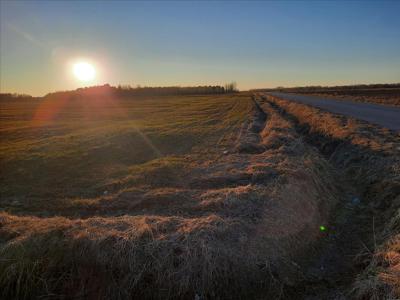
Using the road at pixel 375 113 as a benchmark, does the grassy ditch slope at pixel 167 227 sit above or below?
below

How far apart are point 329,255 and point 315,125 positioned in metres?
12.8

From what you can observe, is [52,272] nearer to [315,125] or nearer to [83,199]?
[83,199]

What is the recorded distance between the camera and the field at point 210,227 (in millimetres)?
4301

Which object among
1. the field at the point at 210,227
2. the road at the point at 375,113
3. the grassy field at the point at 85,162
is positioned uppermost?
the road at the point at 375,113

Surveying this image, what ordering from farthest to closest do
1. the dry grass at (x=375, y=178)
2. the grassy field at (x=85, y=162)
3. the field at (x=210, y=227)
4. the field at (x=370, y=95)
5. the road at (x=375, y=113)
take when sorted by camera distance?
the field at (x=370, y=95) < the road at (x=375, y=113) < the grassy field at (x=85, y=162) < the field at (x=210, y=227) < the dry grass at (x=375, y=178)

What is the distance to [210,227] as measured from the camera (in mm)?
5098

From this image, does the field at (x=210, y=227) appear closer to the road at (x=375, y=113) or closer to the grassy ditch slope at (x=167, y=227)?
the grassy ditch slope at (x=167, y=227)

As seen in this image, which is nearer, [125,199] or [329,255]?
[329,255]

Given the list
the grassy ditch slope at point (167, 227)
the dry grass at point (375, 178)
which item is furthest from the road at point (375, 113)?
the grassy ditch slope at point (167, 227)

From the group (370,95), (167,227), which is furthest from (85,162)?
(370,95)

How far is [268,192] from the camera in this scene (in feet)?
21.5

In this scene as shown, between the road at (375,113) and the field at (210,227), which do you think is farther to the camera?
the road at (375,113)

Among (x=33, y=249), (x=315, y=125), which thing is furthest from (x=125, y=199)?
(x=315, y=125)

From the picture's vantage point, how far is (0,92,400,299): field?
14.1ft
